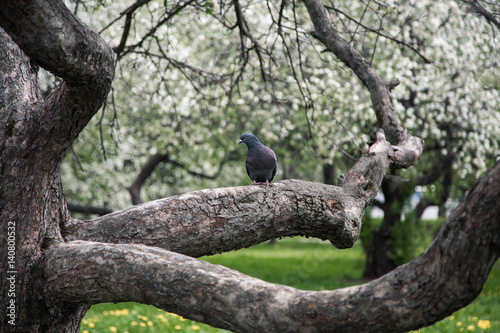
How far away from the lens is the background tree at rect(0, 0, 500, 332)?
171 centimetres

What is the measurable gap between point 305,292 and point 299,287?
9.09 m

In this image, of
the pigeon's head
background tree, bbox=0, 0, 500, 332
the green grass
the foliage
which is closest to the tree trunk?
the green grass

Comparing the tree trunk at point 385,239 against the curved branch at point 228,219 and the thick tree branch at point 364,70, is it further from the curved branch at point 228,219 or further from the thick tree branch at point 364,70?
the curved branch at point 228,219

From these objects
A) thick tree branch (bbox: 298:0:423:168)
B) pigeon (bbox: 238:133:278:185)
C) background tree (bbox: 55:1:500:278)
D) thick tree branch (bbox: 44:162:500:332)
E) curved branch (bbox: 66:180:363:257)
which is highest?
background tree (bbox: 55:1:500:278)

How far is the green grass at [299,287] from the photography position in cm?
609

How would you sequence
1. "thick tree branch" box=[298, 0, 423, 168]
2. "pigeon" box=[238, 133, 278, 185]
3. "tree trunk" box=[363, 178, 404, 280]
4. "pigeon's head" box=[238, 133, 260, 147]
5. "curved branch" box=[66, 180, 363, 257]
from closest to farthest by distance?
"curved branch" box=[66, 180, 363, 257] → "thick tree branch" box=[298, 0, 423, 168] → "pigeon" box=[238, 133, 278, 185] → "pigeon's head" box=[238, 133, 260, 147] → "tree trunk" box=[363, 178, 404, 280]

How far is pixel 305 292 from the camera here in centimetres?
196

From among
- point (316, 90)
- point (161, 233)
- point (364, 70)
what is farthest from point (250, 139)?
point (316, 90)

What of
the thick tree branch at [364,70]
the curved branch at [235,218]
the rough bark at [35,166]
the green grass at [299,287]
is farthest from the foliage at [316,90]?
the rough bark at [35,166]

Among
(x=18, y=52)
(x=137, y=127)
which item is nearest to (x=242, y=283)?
(x=18, y=52)

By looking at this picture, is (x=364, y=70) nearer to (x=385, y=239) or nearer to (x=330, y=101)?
(x=330, y=101)

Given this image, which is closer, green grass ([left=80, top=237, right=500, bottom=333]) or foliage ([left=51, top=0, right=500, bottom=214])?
green grass ([left=80, top=237, right=500, bottom=333])

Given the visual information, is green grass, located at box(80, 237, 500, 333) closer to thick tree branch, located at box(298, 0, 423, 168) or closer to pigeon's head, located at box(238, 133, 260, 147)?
pigeon's head, located at box(238, 133, 260, 147)

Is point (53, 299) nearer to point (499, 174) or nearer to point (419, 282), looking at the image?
point (419, 282)
